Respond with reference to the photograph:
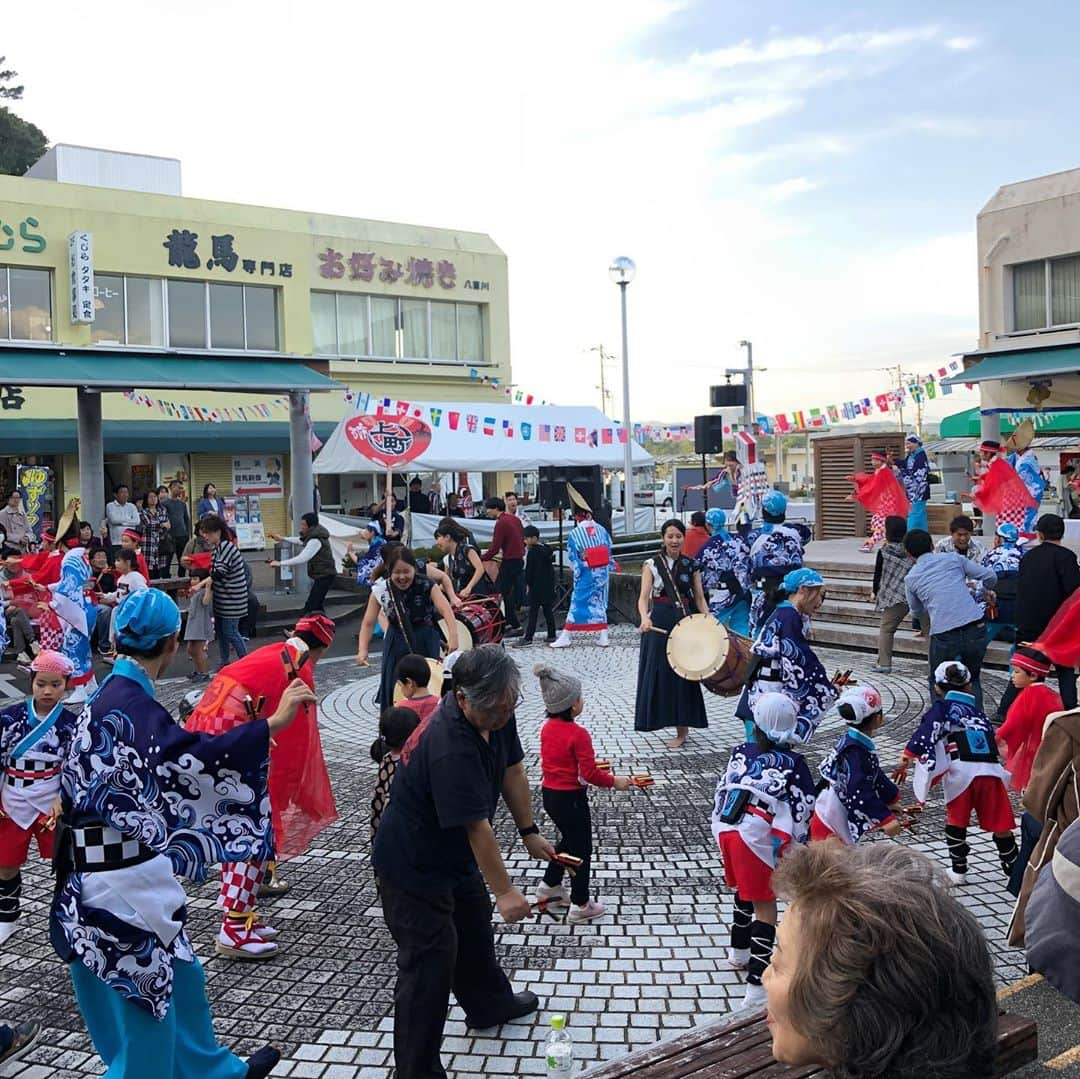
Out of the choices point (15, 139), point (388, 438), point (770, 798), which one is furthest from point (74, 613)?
point (15, 139)

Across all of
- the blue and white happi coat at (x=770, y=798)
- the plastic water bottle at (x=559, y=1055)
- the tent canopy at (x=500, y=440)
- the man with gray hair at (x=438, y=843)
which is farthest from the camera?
the tent canopy at (x=500, y=440)

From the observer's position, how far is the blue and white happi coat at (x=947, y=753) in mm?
5566

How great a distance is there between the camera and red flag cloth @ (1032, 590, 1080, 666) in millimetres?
6855

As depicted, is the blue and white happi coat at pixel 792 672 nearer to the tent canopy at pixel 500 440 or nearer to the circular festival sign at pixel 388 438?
the circular festival sign at pixel 388 438

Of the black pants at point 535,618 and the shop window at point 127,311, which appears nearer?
the black pants at point 535,618

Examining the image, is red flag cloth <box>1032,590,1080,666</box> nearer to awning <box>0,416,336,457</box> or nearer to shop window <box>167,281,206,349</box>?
awning <box>0,416,336,457</box>

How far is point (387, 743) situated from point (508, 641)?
9.82 meters

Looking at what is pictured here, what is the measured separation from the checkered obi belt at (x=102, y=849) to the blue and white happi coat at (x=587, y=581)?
10274 mm

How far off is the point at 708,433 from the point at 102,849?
15912mm

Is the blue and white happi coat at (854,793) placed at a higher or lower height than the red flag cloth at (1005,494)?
lower

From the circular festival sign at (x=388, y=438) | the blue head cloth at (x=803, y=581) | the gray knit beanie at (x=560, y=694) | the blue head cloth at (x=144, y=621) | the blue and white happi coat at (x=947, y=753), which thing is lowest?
the blue and white happi coat at (x=947, y=753)

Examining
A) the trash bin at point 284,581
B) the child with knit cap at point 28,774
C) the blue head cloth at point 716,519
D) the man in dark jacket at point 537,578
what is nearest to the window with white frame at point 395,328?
the trash bin at point 284,581

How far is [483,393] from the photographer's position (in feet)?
105

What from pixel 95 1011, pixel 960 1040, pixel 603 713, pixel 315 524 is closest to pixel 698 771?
pixel 603 713
